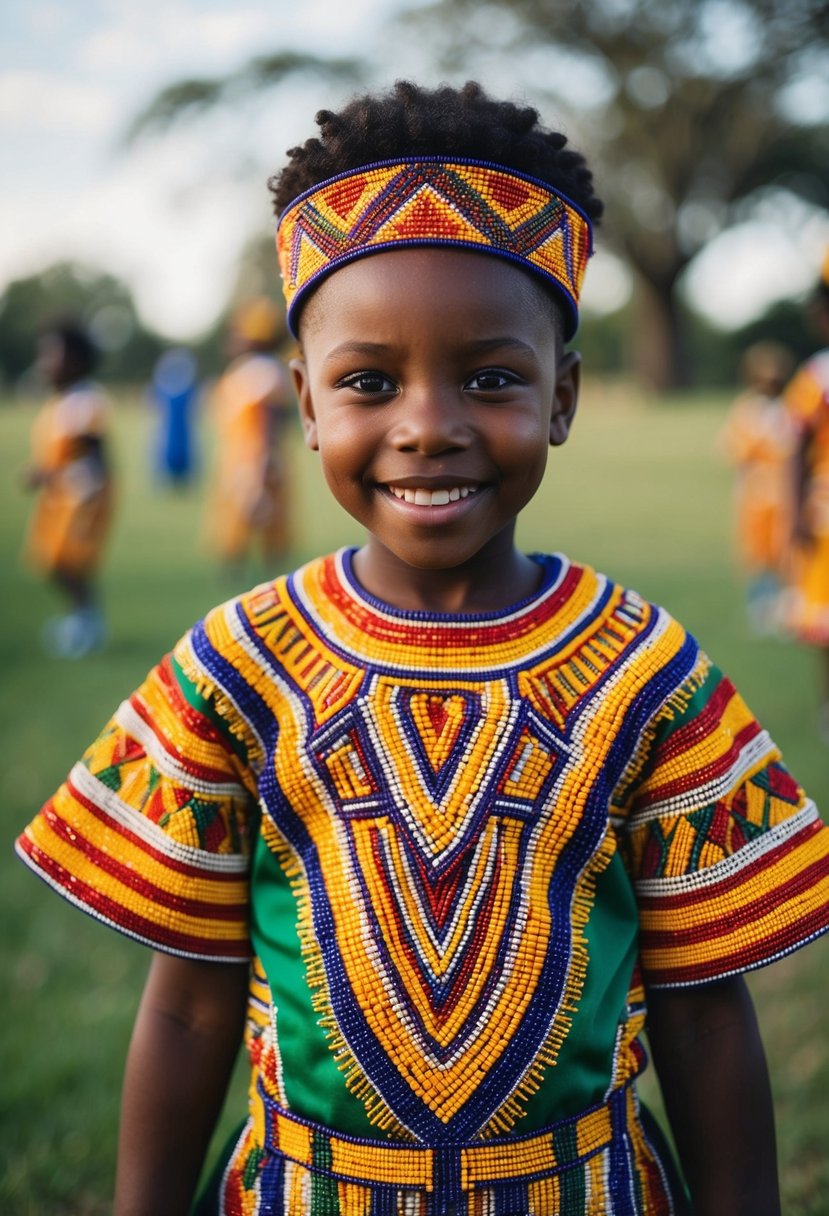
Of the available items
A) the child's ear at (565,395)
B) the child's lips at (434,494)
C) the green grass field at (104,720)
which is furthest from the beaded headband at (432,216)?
the green grass field at (104,720)

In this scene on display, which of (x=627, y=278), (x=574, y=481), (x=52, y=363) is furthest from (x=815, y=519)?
(x=627, y=278)

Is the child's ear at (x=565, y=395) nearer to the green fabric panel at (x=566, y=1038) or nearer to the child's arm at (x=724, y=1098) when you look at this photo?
the green fabric panel at (x=566, y=1038)

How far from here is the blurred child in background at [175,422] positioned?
18328mm

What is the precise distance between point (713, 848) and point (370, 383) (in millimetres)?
704

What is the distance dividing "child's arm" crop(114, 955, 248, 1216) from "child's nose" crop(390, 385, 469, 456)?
2.41ft

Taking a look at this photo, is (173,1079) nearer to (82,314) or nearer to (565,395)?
(565,395)

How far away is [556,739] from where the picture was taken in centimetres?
137

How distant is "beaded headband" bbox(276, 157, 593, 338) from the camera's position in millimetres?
1282

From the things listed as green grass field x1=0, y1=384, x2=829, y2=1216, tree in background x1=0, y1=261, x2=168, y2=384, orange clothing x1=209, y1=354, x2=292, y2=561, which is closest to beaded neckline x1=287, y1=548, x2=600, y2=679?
green grass field x1=0, y1=384, x2=829, y2=1216

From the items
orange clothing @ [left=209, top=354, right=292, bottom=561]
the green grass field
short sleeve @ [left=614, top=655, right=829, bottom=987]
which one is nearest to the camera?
short sleeve @ [left=614, top=655, right=829, bottom=987]

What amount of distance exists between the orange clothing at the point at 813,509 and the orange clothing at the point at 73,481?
4541 mm

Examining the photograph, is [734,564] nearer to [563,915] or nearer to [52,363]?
[52,363]

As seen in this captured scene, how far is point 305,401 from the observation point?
4.93 ft

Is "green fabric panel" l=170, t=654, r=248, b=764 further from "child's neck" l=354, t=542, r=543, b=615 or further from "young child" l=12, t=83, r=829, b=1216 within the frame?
"child's neck" l=354, t=542, r=543, b=615
